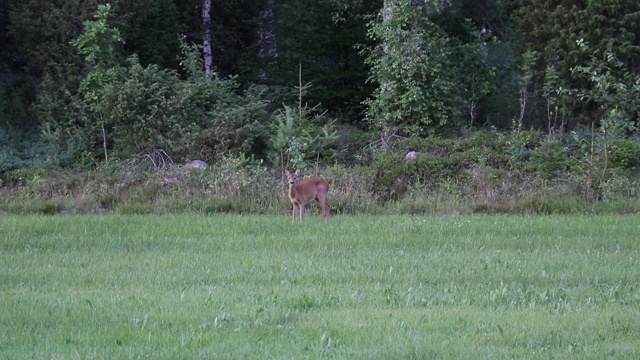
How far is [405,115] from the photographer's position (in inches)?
1064

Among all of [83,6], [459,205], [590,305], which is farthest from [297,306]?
[83,6]

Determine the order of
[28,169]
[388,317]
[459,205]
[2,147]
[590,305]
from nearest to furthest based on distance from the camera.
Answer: [388,317] → [590,305] → [459,205] → [28,169] → [2,147]

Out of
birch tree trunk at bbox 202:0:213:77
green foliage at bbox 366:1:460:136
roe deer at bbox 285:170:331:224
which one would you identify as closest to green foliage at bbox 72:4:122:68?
birch tree trunk at bbox 202:0:213:77

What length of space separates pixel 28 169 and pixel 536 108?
14.8m

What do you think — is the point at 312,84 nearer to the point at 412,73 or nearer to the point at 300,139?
the point at 412,73

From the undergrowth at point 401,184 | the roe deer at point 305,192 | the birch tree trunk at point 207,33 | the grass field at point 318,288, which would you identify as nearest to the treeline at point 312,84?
the undergrowth at point 401,184

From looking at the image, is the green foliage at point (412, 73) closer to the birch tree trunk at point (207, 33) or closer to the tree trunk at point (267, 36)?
the tree trunk at point (267, 36)

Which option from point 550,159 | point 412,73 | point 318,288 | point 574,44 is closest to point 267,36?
point 412,73

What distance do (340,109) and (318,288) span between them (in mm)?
20365

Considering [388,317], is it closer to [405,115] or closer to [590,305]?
[590,305]

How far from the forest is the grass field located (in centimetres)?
393

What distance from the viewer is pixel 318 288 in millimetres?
11273

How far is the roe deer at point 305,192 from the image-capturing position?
1778 cm

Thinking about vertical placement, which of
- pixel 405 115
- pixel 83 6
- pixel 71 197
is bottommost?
pixel 71 197
